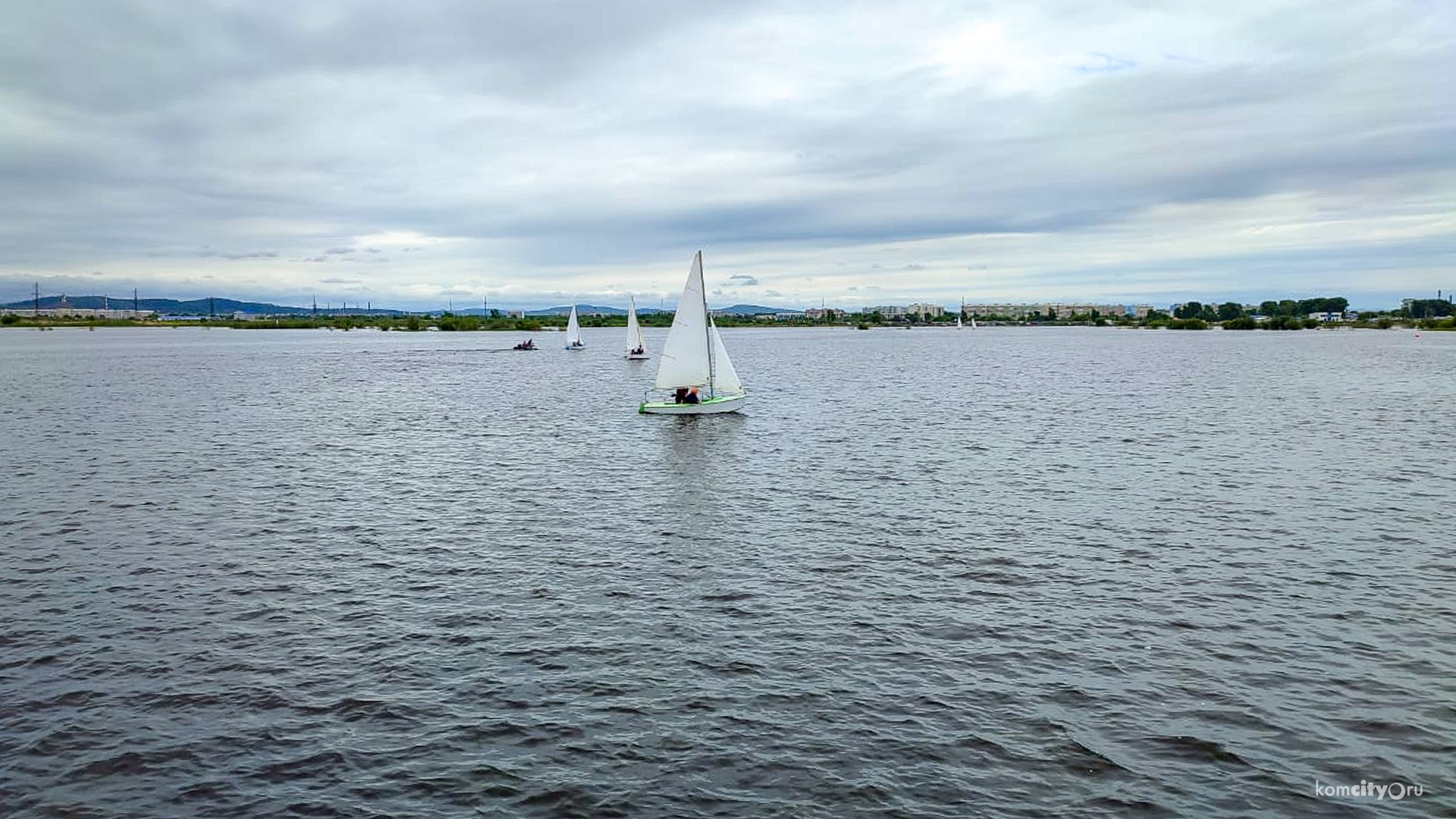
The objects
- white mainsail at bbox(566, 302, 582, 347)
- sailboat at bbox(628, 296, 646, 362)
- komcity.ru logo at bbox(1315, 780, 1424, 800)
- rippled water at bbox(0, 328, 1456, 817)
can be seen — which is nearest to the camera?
komcity.ru logo at bbox(1315, 780, 1424, 800)

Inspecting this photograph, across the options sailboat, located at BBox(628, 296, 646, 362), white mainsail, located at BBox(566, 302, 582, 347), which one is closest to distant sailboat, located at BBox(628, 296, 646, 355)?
sailboat, located at BBox(628, 296, 646, 362)

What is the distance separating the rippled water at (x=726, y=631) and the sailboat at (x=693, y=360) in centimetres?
1383

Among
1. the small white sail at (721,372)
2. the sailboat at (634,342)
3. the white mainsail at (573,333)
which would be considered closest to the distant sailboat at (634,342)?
the sailboat at (634,342)

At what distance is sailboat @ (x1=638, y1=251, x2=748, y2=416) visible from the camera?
6269cm

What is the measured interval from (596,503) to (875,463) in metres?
16.3

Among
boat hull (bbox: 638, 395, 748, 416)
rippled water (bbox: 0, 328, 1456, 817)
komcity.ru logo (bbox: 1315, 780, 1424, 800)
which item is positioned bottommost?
komcity.ru logo (bbox: 1315, 780, 1424, 800)

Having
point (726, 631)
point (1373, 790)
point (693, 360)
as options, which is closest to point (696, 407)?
point (693, 360)

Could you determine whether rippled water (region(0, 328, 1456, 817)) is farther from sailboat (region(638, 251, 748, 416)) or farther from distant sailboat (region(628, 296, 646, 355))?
distant sailboat (region(628, 296, 646, 355))

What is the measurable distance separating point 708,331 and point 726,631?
44.5m

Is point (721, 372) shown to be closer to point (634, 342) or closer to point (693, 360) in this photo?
point (693, 360)

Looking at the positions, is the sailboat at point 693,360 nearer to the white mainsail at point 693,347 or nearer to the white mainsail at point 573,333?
the white mainsail at point 693,347

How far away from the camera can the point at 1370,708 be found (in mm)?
17875

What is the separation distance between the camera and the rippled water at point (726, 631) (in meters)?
15.5

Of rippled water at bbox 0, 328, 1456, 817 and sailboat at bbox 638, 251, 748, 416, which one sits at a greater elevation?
sailboat at bbox 638, 251, 748, 416
